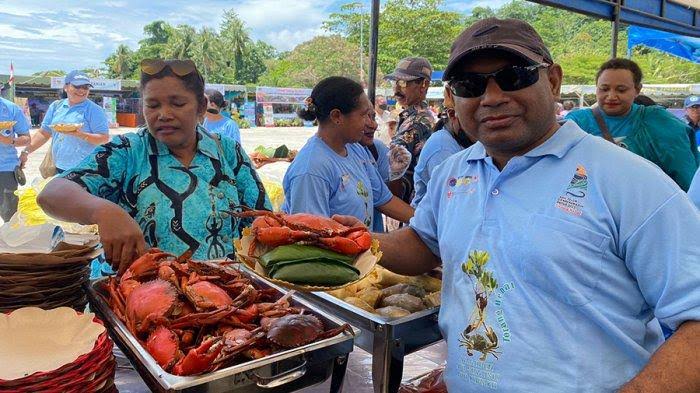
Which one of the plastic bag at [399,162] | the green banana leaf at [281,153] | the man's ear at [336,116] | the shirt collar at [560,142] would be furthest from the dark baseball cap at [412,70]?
the green banana leaf at [281,153]

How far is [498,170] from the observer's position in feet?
4.96

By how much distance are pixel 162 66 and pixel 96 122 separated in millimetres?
4239

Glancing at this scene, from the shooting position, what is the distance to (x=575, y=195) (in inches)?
51.1

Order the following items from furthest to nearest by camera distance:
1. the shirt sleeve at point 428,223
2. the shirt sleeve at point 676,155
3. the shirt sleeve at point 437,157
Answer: the shirt sleeve at point 676,155
the shirt sleeve at point 437,157
the shirt sleeve at point 428,223

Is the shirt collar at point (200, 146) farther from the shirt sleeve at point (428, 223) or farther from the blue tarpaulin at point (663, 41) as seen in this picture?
the blue tarpaulin at point (663, 41)

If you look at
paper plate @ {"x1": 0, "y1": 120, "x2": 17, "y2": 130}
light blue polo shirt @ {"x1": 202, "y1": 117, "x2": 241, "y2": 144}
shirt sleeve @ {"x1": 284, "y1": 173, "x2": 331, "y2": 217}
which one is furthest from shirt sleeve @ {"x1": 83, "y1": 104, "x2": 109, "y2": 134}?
shirt sleeve @ {"x1": 284, "y1": 173, "x2": 331, "y2": 217}

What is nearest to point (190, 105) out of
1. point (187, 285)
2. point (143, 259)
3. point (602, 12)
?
point (143, 259)

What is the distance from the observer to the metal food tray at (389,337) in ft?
5.37

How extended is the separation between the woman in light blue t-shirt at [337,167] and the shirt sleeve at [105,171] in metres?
0.92

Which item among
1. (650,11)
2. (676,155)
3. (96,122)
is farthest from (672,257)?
(650,11)

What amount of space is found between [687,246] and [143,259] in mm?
1571

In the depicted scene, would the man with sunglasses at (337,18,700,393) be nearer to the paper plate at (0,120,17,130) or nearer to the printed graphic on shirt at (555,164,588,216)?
the printed graphic on shirt at (555,164,588,216)

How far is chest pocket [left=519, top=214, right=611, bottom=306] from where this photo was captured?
1.26 metres

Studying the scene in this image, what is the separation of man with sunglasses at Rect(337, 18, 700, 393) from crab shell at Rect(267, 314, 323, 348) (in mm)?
396
